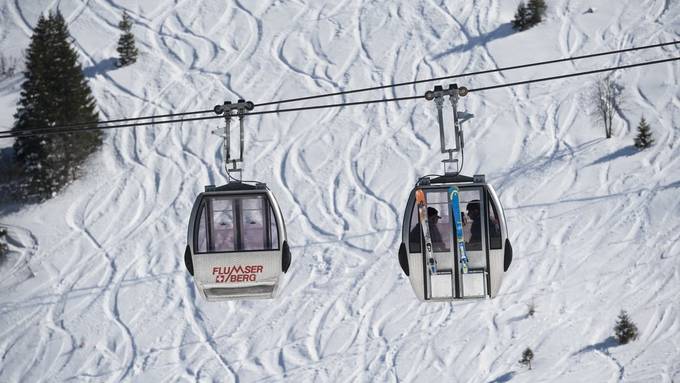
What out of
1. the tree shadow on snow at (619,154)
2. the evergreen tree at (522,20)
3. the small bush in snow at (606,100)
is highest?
the evergreen tree at (522,20)

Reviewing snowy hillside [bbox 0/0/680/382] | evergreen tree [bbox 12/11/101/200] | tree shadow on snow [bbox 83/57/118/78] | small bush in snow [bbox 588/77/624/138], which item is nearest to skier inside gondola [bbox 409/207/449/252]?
snowy hillside [bbox 0/0/680/382]

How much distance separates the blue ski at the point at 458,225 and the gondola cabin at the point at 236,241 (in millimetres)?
2326

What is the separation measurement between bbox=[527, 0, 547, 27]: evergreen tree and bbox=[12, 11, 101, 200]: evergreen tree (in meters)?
15.5

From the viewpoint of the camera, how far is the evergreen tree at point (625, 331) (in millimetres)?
24505

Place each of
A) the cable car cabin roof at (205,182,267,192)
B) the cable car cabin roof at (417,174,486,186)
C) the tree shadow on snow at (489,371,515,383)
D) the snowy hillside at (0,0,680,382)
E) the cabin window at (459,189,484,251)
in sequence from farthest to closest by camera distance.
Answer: the snowy hillside at (0,0,680,382) < the tree shadow on snow at (489,371,515,383) < the cable car cabin roof at (205,182,267,192) < the cabin window at (459,189,484,251) < the cable car cabin roof at (417,174,486,186)

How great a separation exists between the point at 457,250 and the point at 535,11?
25821mm

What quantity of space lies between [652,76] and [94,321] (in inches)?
744

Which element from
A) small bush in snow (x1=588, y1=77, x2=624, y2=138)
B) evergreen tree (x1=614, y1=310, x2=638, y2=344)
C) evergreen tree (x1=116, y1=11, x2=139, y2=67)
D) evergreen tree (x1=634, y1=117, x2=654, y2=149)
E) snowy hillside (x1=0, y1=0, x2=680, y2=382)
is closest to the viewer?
evergreen tree (x1=614, y1=310, x2=638, y2=344)

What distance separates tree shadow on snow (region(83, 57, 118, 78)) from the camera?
38375mm

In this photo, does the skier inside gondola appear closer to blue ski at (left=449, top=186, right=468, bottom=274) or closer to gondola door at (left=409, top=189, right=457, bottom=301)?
gondola door at (left=409, top=189, right=457, bottom=301)

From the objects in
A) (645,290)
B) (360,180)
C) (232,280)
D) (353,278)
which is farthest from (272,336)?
(232,280)

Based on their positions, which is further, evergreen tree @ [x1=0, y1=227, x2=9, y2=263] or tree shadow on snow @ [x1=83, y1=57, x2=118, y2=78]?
tree shadow on snow @ [x1=83, y1=57, x2=118, y2=78]

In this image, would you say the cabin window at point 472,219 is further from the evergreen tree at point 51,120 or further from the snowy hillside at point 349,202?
the evergreen tree at point 51,120

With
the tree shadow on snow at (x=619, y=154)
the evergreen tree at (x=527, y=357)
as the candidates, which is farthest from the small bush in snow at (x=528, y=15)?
the evergreen tree at (x=527, y=357)
